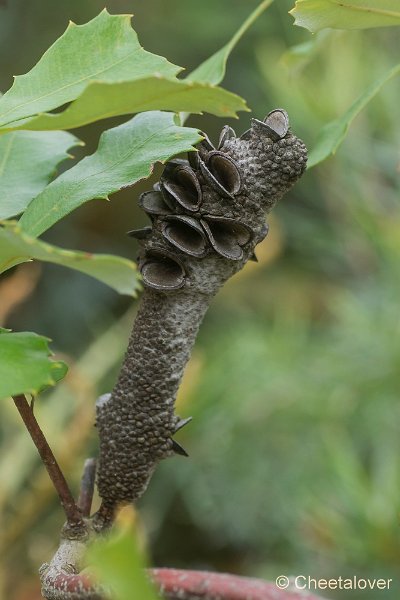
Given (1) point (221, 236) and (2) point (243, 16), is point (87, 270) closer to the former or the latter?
(1) point (221, 236)

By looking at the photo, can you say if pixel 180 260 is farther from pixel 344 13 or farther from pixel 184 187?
pixel 344 13

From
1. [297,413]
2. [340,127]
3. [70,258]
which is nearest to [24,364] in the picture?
[70,258]

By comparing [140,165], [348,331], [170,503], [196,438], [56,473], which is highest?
[140,165]

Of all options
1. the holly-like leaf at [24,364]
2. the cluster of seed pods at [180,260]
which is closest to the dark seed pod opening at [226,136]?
the cluster of seed pods at [180,260]

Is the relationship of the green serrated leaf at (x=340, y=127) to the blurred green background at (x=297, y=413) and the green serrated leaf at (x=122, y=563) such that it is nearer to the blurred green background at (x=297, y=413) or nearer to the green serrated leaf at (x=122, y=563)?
the green serrated leaf at (x=122, y=563)

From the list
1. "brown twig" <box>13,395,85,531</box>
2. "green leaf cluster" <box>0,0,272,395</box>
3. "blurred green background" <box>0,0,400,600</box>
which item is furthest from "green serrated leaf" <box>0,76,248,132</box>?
"blurred green background" <box>0,0,400,600</box>

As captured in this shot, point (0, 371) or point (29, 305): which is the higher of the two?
point (0, 371)

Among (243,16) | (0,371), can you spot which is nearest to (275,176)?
(0,371)
